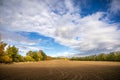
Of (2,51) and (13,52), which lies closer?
(2,51)

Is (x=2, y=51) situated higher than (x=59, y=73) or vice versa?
(x=2, y=51)

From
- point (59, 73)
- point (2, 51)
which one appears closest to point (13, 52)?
point (2, 51)

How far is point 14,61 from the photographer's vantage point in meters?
73.1

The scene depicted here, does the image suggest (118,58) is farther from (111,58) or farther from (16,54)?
(16,54)

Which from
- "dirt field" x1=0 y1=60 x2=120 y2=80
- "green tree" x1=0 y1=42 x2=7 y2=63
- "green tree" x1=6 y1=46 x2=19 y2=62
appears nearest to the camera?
"dirt field" x1=0 y1=60 x2=120 y2=80

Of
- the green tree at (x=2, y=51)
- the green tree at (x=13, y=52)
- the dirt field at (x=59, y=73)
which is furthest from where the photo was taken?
the green tree at (x=13, y=52)

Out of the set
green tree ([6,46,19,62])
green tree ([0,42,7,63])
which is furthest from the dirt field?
green tree ([6,46,19,62])

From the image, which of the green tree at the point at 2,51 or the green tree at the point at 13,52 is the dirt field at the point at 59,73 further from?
the green tree at the point at 13,52

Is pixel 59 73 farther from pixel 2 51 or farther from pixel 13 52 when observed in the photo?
pixel 13 52

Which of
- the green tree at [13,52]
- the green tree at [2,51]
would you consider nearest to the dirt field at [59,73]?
the green tree at [2,51]

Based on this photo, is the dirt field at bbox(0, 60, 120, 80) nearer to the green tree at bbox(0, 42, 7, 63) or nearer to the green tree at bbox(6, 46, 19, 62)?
the green tree at bbox(0, 42, 7, 63)

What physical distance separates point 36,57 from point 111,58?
62176mm

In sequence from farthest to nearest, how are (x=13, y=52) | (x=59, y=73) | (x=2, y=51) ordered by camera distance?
(x=13, y=52) → (x=2, y=51) → (x=59, y=73)

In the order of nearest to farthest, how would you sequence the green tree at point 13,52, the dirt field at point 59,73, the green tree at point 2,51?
the dirt field at point 59,73 < the green tree at point 2,51 < the green tree at point 13,52
